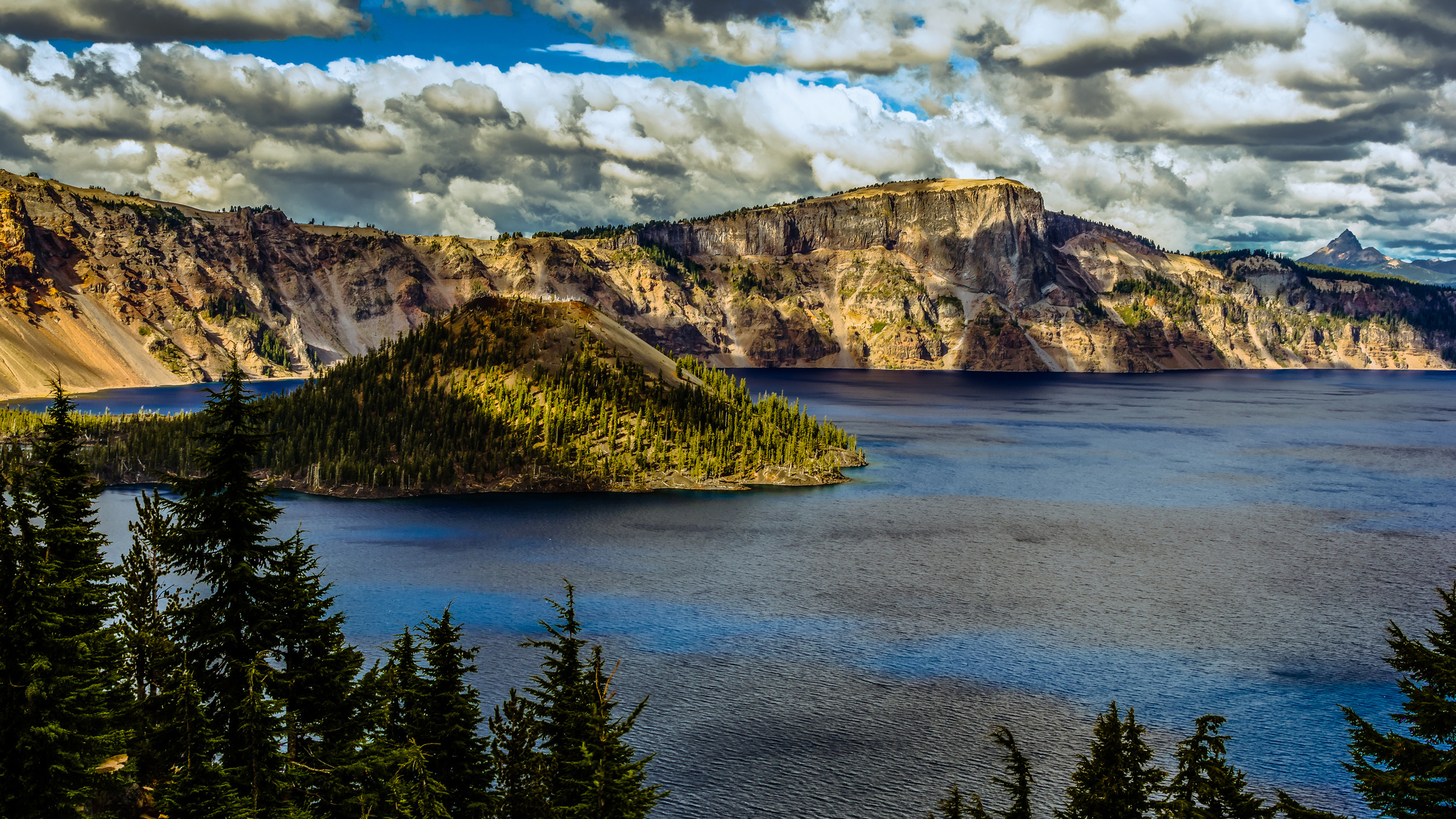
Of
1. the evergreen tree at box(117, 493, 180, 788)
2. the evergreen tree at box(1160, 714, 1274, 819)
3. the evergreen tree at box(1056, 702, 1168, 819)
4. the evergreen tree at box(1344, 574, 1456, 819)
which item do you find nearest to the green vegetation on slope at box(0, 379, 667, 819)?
the evergreen tree at box(117, 493, 180, 788)

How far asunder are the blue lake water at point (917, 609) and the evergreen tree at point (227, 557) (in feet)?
107

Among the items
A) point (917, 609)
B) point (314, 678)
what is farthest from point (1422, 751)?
point (917, 609)

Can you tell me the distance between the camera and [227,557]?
32531 millimetres

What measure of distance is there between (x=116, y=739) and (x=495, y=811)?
15.4 metres

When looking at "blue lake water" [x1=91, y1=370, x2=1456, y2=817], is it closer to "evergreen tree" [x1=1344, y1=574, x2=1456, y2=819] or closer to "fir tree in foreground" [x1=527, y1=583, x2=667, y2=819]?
"fir tree in foreground" [x1=527, y1=583, x2=667, y2=819]

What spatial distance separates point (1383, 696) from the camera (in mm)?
79062

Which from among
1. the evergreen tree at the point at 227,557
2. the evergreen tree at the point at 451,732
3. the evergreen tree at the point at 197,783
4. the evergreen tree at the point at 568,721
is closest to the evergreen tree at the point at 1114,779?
the evergreen tree at the point at 568,721

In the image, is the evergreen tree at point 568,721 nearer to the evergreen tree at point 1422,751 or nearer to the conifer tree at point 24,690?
the conifer tree at point 24,690

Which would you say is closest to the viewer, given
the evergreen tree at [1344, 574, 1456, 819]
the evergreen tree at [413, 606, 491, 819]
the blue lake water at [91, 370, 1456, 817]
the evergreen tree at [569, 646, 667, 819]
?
the evergreen tree at [1344, 574, 1456, 819]

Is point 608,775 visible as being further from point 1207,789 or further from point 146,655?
point 146,655

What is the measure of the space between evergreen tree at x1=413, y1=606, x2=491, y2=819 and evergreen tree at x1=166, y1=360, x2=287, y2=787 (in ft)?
25.6

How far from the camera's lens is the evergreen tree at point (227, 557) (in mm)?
32250

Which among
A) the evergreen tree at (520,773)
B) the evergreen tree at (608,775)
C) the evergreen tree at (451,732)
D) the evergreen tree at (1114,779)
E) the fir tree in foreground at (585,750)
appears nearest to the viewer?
the evergreen tree at (608,775)

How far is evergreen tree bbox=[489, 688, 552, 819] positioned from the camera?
36.3 metres
